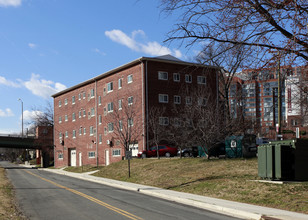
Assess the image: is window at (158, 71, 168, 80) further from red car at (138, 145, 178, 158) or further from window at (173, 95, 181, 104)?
red car at (138, 145, 178, 158)

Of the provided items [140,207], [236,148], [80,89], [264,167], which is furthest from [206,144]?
[80,89]

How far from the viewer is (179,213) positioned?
14.6 metres

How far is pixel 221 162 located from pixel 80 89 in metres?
43.7

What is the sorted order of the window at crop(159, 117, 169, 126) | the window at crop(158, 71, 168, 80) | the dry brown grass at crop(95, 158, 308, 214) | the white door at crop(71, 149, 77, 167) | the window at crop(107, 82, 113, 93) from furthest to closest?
the white door at crop(71, 149, 77, 167) < the window at crop(107, 82, 113, 93) < the window at crop(158, 71, 168, 80) < the window at crop(159, 117, 169, 126) < the dry brown grass at crop(95, 158, 308, 214)

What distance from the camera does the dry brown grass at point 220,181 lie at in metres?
16.4

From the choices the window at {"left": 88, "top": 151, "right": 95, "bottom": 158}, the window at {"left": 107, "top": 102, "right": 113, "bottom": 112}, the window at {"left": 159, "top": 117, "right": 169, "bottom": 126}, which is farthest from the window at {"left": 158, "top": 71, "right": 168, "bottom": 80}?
the window at {"left": 88, "top": 151, "right": 95, "bottom": 158}

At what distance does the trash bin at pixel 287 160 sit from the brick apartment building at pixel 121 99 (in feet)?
77.9

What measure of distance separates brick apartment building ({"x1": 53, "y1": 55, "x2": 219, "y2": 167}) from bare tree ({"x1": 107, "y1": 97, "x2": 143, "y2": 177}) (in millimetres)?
128

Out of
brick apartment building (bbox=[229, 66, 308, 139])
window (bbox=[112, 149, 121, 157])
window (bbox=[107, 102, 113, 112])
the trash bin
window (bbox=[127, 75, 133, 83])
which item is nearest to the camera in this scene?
brick apartment building (bbox=[229, 66, 308, 139])

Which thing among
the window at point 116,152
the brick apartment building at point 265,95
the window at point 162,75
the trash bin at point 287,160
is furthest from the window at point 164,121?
the trash bin at point 287,160

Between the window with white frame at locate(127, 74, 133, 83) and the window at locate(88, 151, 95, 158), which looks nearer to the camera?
the window with white frame at locate(127, 74, 133, 83)

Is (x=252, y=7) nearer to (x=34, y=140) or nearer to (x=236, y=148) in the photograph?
(x=236, y=148)

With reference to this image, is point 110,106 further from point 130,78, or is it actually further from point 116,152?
point 116,152

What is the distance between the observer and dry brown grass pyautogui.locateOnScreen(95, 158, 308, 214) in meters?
16.4
